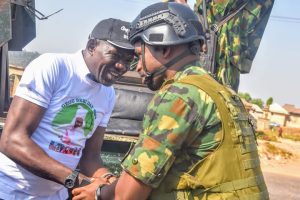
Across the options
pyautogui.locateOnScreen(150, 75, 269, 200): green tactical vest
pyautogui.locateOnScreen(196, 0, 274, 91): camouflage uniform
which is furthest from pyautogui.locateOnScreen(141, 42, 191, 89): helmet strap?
pyautogui.locateOnScreen(196, 0, 274, 91): camouflage uniform

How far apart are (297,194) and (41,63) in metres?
14.6

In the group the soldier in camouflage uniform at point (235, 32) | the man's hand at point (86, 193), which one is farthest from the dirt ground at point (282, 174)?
the man's hand at point (86, 193)

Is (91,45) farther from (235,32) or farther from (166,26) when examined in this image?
(235,32)

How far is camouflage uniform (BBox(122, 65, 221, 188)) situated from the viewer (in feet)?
7.04

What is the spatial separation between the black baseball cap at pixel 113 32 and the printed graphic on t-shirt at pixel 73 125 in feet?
1.23

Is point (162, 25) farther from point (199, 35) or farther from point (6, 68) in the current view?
point (6, 68)

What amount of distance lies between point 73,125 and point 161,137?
1.02 meters

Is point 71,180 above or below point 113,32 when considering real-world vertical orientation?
below

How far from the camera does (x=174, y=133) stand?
214 centimetres

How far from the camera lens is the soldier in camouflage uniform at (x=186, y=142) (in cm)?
216

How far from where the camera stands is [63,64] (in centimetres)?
304

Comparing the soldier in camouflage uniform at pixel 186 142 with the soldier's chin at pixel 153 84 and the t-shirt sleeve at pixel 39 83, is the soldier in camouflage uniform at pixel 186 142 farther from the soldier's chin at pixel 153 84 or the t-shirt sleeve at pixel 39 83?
the t-shirt sleeve at pixel 39 83

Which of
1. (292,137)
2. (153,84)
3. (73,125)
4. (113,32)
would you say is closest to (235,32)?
(113,32)

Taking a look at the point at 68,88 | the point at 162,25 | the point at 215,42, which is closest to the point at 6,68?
the point at 215,42
